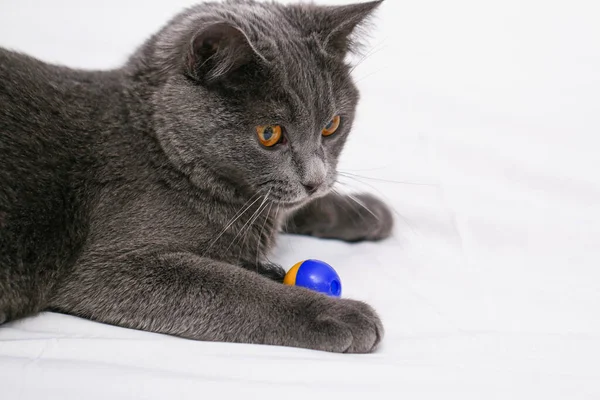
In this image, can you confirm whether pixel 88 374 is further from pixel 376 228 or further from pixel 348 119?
pixel 376 228

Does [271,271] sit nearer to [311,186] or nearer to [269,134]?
[311,186]

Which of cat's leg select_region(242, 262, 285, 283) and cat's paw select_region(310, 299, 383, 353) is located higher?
cat's paw select_region(310, 299, 383, 353)

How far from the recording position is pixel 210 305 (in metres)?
1.85

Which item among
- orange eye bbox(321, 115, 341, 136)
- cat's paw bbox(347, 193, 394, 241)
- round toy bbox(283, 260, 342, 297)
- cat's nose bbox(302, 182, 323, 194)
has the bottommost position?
cat's paw bbox(347, 193, 394, 241)

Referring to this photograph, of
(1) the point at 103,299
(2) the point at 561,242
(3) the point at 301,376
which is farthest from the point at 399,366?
(2) the point at 561,242

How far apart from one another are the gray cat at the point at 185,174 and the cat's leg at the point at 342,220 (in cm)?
51

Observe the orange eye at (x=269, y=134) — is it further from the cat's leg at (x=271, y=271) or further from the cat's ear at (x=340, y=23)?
the cat's leg at (x=271, y=271)

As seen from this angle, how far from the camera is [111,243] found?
196 cm

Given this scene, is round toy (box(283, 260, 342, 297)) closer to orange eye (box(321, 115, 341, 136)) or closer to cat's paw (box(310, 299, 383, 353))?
cat's paw (box(310, 299, 383, 353))

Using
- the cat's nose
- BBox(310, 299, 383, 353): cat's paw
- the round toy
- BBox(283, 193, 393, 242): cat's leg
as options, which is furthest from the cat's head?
BBox(283, 193, 393, 242): cat's leg

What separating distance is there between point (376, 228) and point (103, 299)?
1.12 metres

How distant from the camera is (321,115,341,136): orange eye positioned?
2077 mm

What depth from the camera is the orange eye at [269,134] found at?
1.94 m

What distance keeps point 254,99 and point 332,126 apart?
296mm
